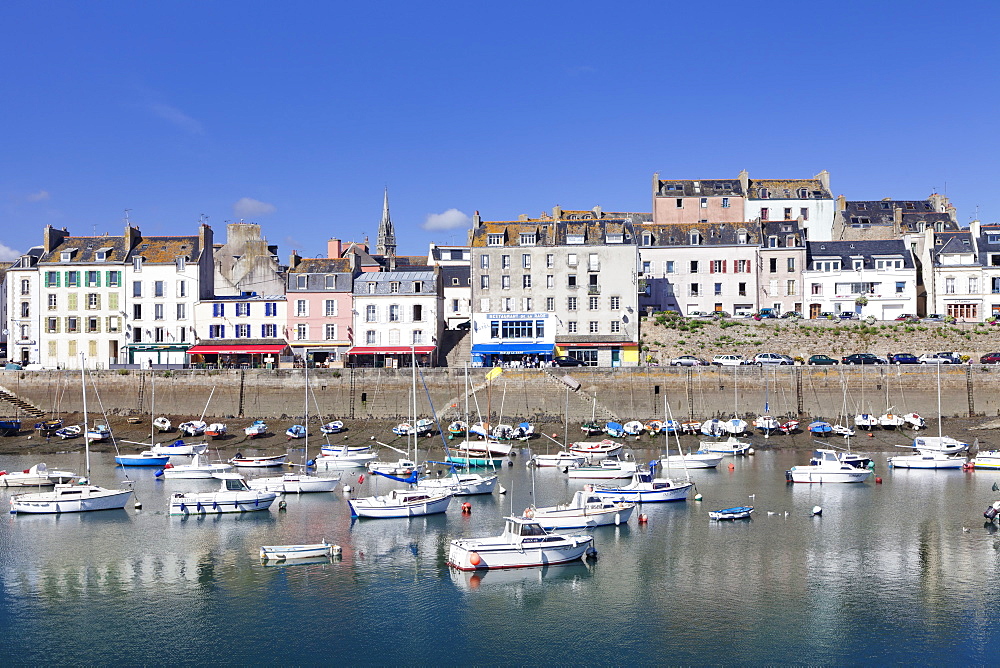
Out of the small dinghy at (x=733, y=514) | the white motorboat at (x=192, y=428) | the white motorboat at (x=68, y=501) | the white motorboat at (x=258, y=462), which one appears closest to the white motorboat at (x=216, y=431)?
the white motorboat at (x=192, y=428)

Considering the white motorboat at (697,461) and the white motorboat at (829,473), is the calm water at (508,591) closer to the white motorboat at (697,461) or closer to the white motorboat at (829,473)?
the white motorboat at (829,473)

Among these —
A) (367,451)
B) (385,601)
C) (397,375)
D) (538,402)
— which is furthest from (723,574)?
(397,375)

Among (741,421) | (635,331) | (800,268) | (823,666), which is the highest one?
(800,268)

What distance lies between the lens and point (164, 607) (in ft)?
89.3

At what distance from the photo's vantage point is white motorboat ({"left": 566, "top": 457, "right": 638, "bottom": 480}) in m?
45.4

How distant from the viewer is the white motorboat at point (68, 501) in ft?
127

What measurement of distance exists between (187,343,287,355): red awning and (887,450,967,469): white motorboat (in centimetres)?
4254

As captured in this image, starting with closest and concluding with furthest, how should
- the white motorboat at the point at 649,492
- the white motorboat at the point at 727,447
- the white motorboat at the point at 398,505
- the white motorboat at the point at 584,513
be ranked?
1. the white motorboat at the point at 584,513
2. the white motorboat at the point at 398,505
3. the white motorboat at the point at 649,492
4. the white motorboat at the point at 727,447

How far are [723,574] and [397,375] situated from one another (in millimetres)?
36598

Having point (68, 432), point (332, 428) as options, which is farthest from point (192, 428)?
point (332, 428)

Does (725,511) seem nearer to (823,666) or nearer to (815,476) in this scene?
(815,476)

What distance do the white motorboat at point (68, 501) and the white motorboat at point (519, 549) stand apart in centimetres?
1648

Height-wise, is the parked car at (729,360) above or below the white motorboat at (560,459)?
above

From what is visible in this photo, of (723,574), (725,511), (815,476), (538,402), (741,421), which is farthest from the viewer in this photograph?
(538,402)
